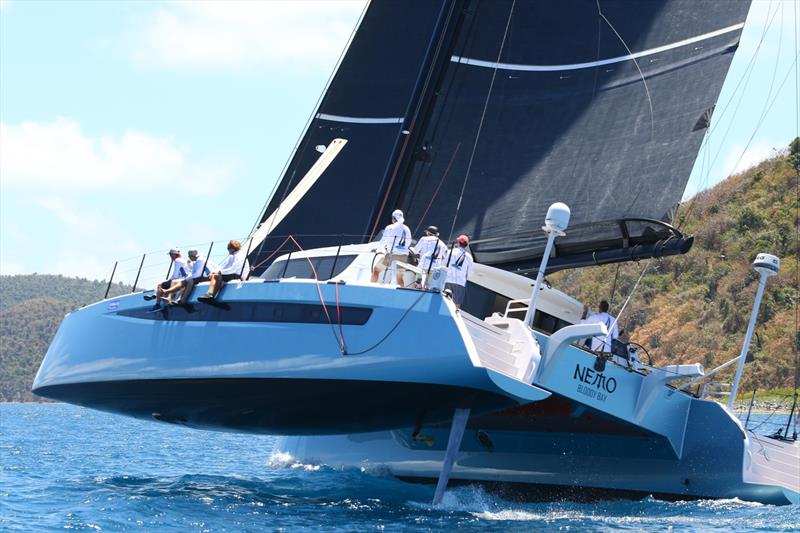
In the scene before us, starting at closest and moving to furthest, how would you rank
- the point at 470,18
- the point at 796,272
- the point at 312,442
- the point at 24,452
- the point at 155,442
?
the point at 470,18 < the point at 312,442 < the point at 24,452 < the point at 155,442 < the point at 796,272


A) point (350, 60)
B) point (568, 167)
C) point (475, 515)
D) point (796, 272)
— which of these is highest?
point (796, 272)

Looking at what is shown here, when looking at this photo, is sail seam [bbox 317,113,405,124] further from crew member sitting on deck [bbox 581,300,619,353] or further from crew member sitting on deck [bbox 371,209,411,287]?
crew member sitting on deck [bbox 581,300,619,353]

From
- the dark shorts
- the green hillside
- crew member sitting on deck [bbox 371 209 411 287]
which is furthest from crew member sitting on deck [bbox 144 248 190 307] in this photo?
the green hillside

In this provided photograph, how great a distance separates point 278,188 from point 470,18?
140 inches

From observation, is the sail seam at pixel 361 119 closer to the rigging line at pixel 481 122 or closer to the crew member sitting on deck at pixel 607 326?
the rigging line at pixel 481 122

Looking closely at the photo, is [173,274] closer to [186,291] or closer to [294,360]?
[186,291]

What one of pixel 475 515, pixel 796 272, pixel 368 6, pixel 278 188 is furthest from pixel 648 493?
pixel 796 272

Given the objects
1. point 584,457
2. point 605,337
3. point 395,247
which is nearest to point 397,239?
point 395,247

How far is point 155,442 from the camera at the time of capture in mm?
28453

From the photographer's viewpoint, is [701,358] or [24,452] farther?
[701,358]

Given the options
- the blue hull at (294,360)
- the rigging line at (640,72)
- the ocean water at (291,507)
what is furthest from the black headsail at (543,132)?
the blue hull at (294,360)

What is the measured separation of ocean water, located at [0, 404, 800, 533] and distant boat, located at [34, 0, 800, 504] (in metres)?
0.52

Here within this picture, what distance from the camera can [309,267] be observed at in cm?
1383

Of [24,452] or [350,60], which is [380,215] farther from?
[24,452]
